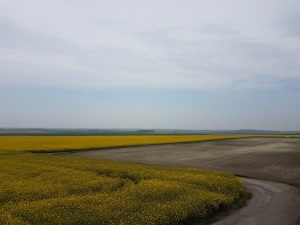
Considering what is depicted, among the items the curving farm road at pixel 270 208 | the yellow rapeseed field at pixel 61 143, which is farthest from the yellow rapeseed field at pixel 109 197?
the yellow rapeseed field at pixel 61 143

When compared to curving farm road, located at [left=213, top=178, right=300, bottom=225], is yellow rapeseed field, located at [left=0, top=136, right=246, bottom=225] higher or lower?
higher

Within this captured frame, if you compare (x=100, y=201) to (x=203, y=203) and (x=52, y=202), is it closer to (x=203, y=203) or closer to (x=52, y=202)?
(x=52, y=202)

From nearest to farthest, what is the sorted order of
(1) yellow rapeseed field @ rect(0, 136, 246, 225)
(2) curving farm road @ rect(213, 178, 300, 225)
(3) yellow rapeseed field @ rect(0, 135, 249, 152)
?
(1) yellow rapeseed field @ rect(0, 136, 246, 225) → (2) curving farm road @ rect(213, 178, 300, 225) → (3) yellow rapeseed field @ rect(0, 135, 249, 152)

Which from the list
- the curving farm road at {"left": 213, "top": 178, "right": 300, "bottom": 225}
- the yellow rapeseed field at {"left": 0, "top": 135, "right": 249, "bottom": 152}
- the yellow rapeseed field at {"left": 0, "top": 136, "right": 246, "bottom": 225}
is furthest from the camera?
the yellow rapeseed field at {"left": 0, "top": 135, "right": 249, "bottom": 152}

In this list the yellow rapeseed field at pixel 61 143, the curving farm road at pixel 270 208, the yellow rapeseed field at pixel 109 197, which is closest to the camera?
the yellow rapeseed field at pixel 109 197

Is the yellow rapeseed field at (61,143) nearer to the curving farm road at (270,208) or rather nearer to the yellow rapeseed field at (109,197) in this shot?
the yellow rapeseed field at (109,197)

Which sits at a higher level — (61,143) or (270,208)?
(61,143)

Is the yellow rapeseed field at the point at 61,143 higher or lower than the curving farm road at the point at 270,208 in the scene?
higher

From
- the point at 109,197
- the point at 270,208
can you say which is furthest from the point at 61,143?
the point at 270,208

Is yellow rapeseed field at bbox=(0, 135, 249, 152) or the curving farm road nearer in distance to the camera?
the curving farm road

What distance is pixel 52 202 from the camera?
11.5 metres

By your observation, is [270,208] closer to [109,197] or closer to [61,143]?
[109,197]

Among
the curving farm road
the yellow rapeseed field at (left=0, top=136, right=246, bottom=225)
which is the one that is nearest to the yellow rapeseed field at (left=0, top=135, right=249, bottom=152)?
the yellow rapeseed field at (left=0, top=136, right=246, bottom=225)

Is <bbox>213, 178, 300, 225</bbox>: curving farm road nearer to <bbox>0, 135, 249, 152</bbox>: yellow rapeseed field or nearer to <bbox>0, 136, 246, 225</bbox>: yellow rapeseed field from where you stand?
<bbox>0, 136, 246, 225</bbox>: yellow rapeseed field
